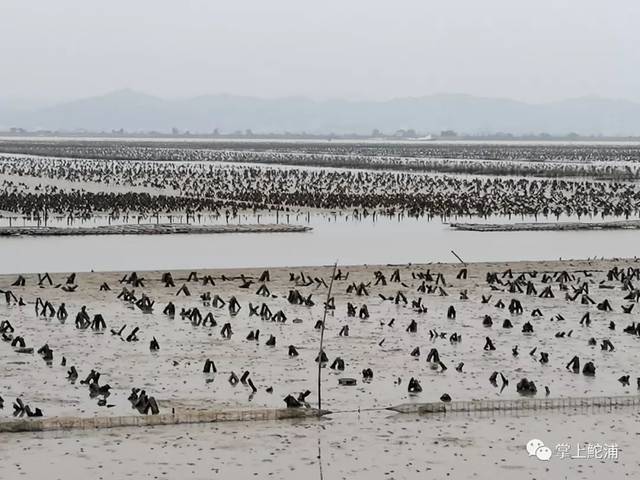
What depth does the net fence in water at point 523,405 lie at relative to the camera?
1493 cm

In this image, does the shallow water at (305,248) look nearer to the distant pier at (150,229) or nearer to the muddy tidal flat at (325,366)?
the distant pier at (150,229)

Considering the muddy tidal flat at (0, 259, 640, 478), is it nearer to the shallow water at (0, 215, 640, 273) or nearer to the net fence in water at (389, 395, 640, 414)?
the net fence in water at (389, 395, 640, 414)

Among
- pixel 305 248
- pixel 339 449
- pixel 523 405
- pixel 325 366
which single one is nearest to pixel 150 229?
pixel 305 248

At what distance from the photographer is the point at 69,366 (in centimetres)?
1738

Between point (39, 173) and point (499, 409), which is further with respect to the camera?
point (39, 173)

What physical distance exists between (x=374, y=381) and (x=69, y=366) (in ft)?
Result: 15.3

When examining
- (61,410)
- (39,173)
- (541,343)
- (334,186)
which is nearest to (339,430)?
(61,410)

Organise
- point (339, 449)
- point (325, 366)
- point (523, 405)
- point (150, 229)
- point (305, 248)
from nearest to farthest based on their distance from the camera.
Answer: point (339, 449) → point (523, 405) → point (325, 366) → point (305, 248) → point (150, 229)

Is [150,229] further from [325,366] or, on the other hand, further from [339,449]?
[339,449]

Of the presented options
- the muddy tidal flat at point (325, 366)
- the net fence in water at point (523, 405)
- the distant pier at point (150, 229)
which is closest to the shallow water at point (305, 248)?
the distant pier at point (150, 229)

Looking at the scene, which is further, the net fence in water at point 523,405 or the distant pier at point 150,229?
the distant pier at point 150,229

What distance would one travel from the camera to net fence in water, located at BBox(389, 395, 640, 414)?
1493cm

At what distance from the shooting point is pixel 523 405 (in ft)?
49.7

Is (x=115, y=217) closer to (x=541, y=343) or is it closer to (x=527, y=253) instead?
(x=527, y=253)
